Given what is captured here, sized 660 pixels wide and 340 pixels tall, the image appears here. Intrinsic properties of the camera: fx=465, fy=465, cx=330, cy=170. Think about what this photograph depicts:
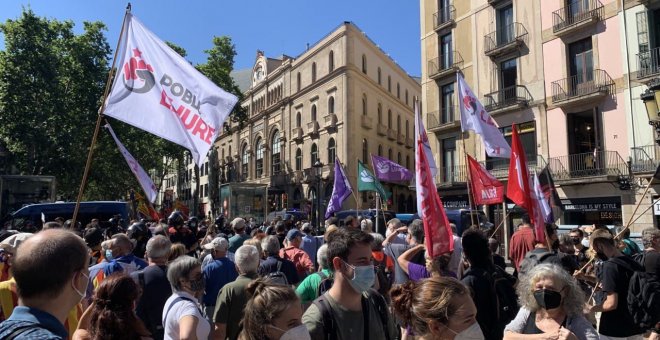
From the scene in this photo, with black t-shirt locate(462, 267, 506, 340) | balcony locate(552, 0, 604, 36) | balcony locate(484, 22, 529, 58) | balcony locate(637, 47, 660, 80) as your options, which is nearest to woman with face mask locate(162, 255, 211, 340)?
black t-shirt locate(462, 267, 506, 340)

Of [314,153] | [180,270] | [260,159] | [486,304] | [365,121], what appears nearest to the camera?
[180,270]

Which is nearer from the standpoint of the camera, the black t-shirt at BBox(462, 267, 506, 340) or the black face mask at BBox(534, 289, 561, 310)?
the black face mask at BBox(534, 289, 561, 310)

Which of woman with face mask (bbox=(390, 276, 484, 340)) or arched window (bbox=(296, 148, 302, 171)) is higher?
arched window (bbox=(296, 148, 302, 171))

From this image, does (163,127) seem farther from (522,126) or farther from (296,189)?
(296,189)

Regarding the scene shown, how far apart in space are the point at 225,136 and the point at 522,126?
42.1 m

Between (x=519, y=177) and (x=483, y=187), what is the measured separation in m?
4.26

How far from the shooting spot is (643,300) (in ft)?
13.7

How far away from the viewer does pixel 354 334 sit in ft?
9.41

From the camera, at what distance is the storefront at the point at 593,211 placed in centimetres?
1955

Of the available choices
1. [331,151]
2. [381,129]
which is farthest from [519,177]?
[381,129]

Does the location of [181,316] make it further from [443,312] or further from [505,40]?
[505,40]

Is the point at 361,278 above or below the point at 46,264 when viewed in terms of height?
below

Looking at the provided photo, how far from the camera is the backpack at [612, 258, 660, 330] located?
4.14 metres

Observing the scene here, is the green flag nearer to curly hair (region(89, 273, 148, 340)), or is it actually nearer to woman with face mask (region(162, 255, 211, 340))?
woman with face mask (region(162, 255, 211, 340))
